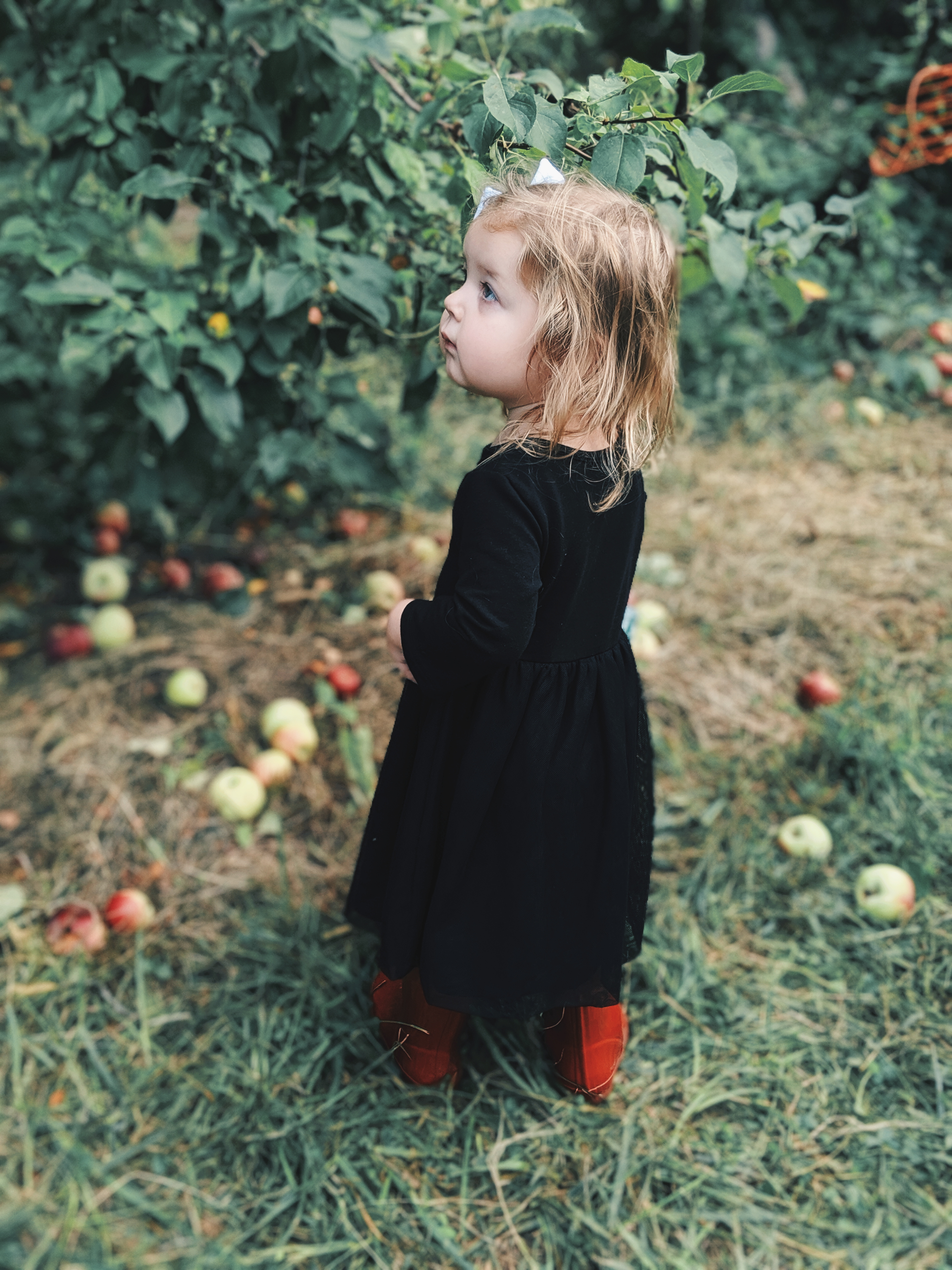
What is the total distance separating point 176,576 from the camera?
8.95 feet

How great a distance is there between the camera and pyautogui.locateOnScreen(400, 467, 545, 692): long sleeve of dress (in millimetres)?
1052

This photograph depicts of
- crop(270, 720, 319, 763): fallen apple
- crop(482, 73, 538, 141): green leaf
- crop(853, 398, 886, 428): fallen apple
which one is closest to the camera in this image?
crop(482, 73, 538, 141): green leaf

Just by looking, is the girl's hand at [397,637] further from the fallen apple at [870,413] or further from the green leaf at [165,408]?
the fallen apple at [870,413]

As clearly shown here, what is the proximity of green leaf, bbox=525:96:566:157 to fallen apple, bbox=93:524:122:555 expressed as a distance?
2199mm

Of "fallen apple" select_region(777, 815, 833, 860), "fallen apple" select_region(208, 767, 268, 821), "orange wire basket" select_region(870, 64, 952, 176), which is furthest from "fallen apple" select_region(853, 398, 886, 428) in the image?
"fallen apple" select_region(208, 767, 268, 821)

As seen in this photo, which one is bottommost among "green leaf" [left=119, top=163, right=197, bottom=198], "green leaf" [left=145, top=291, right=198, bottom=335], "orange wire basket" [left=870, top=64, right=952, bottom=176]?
"green leaf" [left=145, top=291, right=198, bottom=335]

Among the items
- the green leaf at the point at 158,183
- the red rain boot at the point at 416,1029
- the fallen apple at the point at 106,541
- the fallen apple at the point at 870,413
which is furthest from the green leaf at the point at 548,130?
the fallen apple at the point at 870,413

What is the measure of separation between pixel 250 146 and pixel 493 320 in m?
0.71

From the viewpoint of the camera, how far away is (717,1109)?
151 centimetres

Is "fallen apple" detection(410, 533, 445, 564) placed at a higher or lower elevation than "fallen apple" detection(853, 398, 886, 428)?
lower

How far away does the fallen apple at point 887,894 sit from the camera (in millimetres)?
1728

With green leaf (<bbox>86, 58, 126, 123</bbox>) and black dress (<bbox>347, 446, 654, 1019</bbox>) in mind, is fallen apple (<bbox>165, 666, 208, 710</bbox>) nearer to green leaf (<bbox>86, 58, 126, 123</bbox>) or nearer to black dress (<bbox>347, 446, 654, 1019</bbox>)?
black dress (<bbox>347, 446, 654, 1019</bbox>)

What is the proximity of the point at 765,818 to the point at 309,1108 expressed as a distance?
113 cm

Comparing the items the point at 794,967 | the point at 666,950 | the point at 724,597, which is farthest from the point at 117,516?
the point at 794,967
